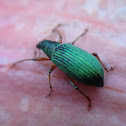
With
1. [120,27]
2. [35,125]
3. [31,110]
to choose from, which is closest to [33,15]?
[120,27]

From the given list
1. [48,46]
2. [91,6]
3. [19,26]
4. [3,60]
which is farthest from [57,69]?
[91,6]

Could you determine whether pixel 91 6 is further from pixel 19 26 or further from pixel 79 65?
pixel 79 65

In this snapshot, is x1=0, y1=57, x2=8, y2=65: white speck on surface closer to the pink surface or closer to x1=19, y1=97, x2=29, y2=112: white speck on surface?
the pink surface

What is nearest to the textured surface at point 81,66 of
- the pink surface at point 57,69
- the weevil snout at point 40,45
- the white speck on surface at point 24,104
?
the pink surface at point 57,69

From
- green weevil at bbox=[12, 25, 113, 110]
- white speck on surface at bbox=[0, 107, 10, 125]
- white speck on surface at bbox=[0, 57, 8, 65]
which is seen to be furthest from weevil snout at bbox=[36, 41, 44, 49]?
white speck on surface at bbox=[0, 107, 10, 125]

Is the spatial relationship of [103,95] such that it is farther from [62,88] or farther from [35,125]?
[35,125]
